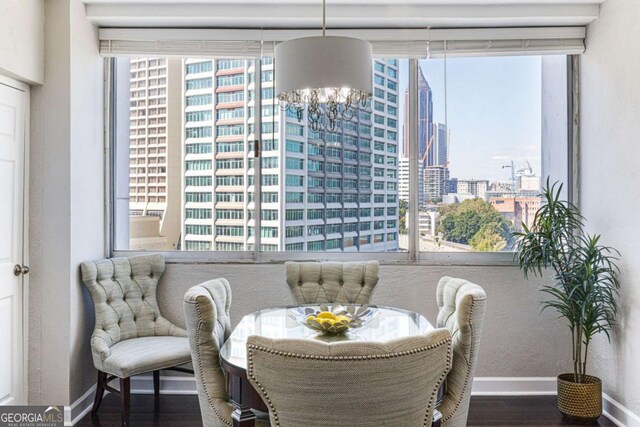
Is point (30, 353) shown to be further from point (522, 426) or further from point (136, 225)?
point (522, 426)

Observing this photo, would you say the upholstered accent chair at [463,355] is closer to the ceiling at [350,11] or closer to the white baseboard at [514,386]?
the white baseboard at [514,386]

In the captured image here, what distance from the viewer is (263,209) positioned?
3.73m

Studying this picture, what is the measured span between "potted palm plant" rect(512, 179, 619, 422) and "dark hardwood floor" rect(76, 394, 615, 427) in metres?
0.17

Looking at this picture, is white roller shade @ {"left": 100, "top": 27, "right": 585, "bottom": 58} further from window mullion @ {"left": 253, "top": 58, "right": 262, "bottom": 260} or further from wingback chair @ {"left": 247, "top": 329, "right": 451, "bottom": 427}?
wingback chair @ {"left": 247, "top": 329, "right": 451, "bottom": 427}

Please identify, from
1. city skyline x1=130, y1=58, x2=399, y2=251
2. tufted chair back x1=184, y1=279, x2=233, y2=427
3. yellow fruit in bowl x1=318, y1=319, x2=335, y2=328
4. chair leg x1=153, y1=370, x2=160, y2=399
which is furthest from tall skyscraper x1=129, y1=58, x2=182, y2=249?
yellow fruit in bowl x1=318, y1=319, x2=335, y2=328

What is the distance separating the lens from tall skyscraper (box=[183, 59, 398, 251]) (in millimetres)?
3717

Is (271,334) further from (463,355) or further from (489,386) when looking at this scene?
(489,386)

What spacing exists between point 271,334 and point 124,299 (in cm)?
154

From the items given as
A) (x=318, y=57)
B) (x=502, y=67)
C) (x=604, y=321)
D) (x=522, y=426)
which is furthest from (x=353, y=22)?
(x=522, y=426)

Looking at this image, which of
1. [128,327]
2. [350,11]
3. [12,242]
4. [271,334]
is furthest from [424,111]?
[12,242]

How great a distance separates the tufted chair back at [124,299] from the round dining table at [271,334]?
41.9 inches

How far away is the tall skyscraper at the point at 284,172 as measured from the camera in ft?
12.2

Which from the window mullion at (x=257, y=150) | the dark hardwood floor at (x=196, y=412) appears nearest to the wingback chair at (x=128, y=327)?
the dark hardwood floor at (x=196, y=412)

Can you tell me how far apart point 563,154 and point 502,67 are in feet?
2.56
